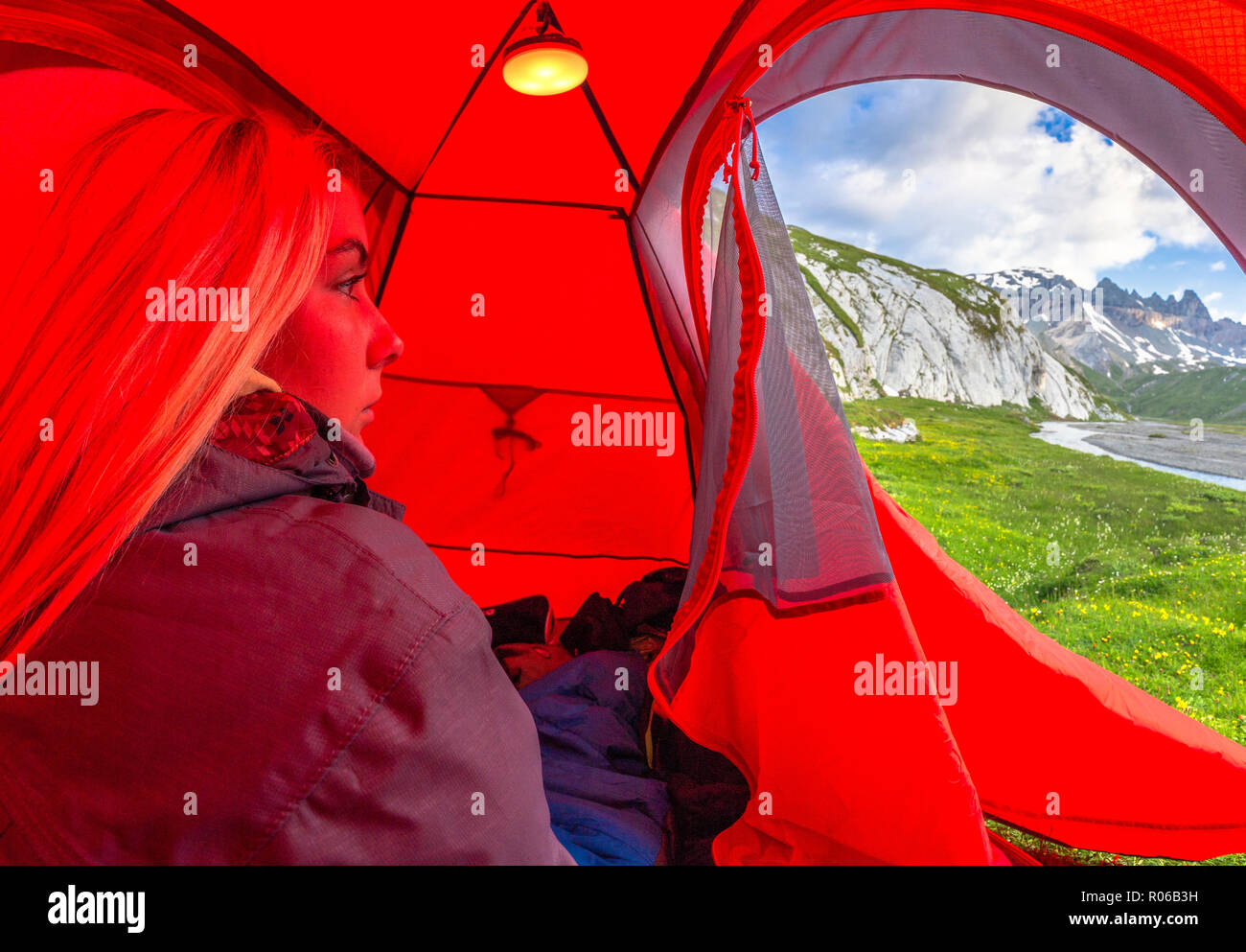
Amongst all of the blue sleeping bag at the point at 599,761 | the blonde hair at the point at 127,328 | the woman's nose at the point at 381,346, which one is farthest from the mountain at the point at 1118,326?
the blonde hair at the point at 127,328

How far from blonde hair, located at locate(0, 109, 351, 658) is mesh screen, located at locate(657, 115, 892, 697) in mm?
863

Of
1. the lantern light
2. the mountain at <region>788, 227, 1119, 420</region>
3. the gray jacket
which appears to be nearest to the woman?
the gray jacket

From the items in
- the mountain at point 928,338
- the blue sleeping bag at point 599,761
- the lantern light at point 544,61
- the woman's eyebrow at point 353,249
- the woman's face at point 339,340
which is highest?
the mountain at point 928,338

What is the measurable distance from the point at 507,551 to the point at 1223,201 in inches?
88.8

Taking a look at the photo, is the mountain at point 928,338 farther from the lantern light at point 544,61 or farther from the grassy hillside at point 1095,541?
the lantern light at point 544,61

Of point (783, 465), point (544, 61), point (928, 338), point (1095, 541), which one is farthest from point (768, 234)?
point (928, 338)

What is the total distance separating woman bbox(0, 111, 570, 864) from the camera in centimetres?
61

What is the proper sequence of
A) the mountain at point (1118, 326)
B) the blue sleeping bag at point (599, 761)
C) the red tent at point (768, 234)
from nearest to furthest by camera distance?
the red tent at point (768, 234) < the blue sleeping bag at point (599, 761) < the mountain at point (1118, 326)

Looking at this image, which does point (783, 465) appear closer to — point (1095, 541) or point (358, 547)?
point (358, 547)

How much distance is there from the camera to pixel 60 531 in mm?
678

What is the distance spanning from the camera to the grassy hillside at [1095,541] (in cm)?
477
